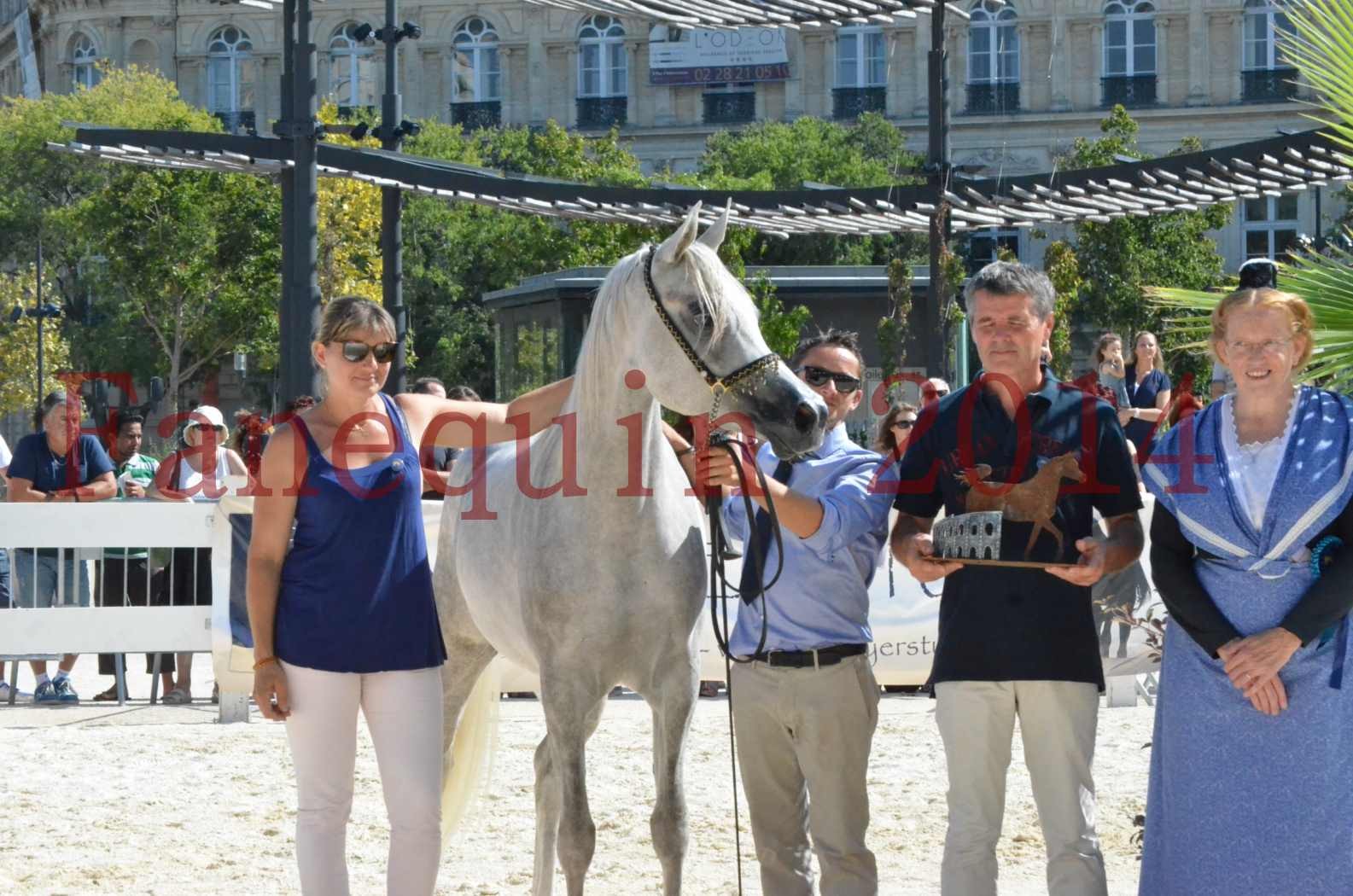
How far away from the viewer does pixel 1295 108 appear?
5231 centimetres

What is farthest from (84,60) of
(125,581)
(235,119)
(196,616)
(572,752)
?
(572,752)

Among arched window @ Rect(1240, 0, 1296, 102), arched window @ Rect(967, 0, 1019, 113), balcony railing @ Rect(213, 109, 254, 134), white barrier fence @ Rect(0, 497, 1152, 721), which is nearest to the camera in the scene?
white barrier fence @ Rect(0, 497, 1152, 721)

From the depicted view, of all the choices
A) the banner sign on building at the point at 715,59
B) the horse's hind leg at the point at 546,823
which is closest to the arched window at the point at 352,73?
the banner sign on building at the point at 715,59

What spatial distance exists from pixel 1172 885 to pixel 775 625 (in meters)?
1.28

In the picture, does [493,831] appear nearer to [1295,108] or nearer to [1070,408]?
[1070,408]

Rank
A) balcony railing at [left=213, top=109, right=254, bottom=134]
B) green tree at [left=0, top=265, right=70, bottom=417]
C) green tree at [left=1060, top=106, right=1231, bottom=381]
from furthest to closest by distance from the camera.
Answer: balcony railing at [left=213, top=109, right=254, bottom=134]
green tree at [left=0, top=265, right=70, bottom=417]
green tree at [left=1060, top=106, right=1231, bottom=381]

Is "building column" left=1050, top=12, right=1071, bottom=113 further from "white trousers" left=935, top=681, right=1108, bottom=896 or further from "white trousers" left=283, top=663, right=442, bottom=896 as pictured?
"white trousers" left=283, top=663, right=442, bottom=896

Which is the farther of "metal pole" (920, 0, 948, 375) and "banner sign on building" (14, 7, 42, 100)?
"banner sign on building" (14, 7, 42, 100)

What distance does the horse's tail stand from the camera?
19.8 ft

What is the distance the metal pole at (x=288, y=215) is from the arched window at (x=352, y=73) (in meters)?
47.5

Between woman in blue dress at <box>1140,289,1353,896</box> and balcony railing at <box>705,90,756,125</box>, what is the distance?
60.7m

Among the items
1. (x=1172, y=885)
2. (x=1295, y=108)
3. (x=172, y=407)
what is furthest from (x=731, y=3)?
(x=1295, y=108)

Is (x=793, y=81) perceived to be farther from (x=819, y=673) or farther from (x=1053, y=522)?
(x=1053, y=522)

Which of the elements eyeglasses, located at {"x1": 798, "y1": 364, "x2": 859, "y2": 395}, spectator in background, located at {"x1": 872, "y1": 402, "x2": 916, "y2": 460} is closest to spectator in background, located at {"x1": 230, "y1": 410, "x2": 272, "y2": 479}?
spectator in background, located at {"x1": 872, "y1": 402, "x2": 916, "y2": 460}
